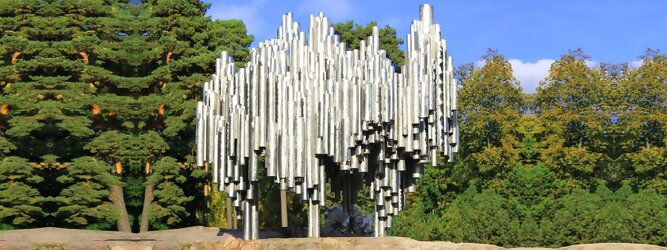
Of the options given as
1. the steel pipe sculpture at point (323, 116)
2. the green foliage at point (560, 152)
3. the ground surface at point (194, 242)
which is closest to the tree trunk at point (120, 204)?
the ground surface at point (194, 242)

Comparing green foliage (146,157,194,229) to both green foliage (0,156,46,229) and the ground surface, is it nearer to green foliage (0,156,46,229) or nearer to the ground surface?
green foliage (0,156,46,229)

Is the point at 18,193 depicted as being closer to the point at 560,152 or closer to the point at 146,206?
the point at 146,206

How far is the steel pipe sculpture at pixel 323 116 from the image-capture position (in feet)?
64.0

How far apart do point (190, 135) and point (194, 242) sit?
12497mm

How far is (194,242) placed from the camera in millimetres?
20234

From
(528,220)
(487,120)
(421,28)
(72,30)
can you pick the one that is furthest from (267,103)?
(487,120)

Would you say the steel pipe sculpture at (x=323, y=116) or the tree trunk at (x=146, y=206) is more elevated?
the steel pipe sculpture at (x=323, y=116)

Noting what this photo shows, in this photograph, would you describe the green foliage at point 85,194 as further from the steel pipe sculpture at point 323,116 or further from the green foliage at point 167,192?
the steel pipe sculpture at point 323,116

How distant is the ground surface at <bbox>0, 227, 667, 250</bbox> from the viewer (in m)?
17.8

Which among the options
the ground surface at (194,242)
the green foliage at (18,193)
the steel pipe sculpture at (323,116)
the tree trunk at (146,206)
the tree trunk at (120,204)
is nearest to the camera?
the ground surface at (194,242)

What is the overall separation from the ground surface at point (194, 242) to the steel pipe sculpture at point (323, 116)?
53.4 inches

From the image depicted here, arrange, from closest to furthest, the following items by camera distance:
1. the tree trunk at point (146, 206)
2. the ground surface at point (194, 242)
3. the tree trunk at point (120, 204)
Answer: the ground surface at point (194, 242) → the tree trunk at point (120, 204) → the tree trunk at point (146, 206)

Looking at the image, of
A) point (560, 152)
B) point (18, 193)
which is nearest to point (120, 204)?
point (18, 193)

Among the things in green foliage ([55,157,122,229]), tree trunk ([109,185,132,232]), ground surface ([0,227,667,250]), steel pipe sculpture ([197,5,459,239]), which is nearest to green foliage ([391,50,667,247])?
steel pipe sculpture ([197,5,459,239])
